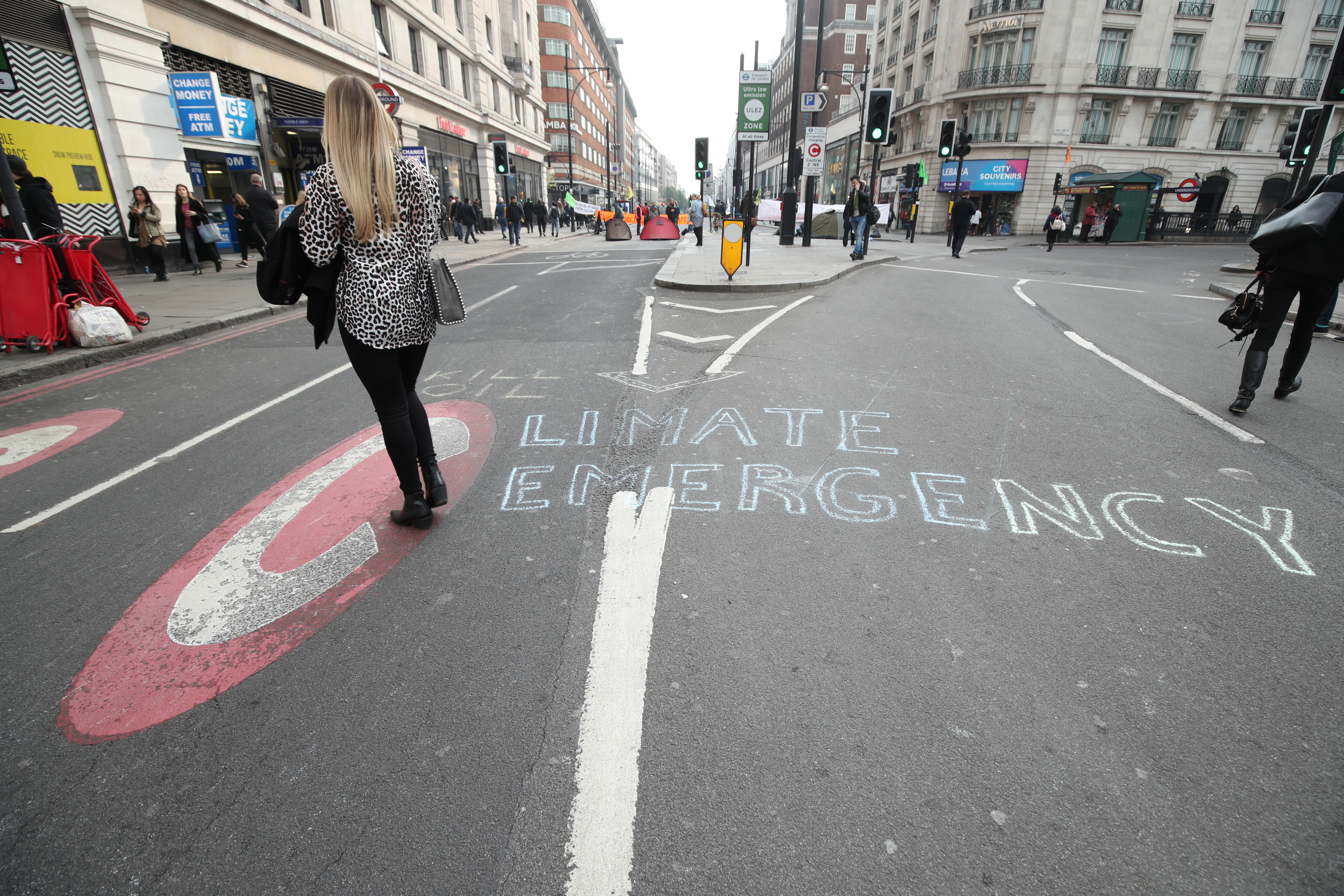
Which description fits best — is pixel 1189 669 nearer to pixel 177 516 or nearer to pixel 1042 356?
pixel 177 516

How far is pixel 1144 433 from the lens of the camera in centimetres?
450

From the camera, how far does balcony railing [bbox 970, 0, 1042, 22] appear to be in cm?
3631

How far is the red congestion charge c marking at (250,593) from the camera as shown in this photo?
221cm

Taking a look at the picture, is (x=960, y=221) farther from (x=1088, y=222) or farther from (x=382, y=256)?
(x=382, y=256)

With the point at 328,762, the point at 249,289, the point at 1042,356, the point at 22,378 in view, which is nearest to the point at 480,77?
the point at 249,289

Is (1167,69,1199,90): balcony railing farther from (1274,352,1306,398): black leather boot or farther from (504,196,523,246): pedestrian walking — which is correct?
(1274,352,1306,398): black leather boot

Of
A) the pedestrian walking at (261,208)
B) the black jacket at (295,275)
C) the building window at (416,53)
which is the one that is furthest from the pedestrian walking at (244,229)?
the black jacket at (295,275)

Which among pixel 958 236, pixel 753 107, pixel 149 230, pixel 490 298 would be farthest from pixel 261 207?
pixel 958 236

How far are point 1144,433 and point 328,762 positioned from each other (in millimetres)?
5161

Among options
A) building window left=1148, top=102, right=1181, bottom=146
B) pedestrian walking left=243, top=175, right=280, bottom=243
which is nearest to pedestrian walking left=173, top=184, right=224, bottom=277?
pedestrian walking left=243, top=175, right=280, bottom=243

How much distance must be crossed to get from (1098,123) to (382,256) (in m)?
47.6

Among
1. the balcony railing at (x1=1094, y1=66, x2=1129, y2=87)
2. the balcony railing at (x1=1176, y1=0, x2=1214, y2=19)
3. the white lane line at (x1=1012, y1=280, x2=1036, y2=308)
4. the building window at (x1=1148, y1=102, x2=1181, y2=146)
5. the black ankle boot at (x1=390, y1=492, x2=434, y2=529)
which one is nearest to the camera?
the black ankle boot at (x1=390, y1=492, x2=434, y2=529)

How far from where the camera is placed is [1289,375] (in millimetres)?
5305

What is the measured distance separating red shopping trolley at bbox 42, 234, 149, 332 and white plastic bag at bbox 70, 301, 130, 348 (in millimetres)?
218
